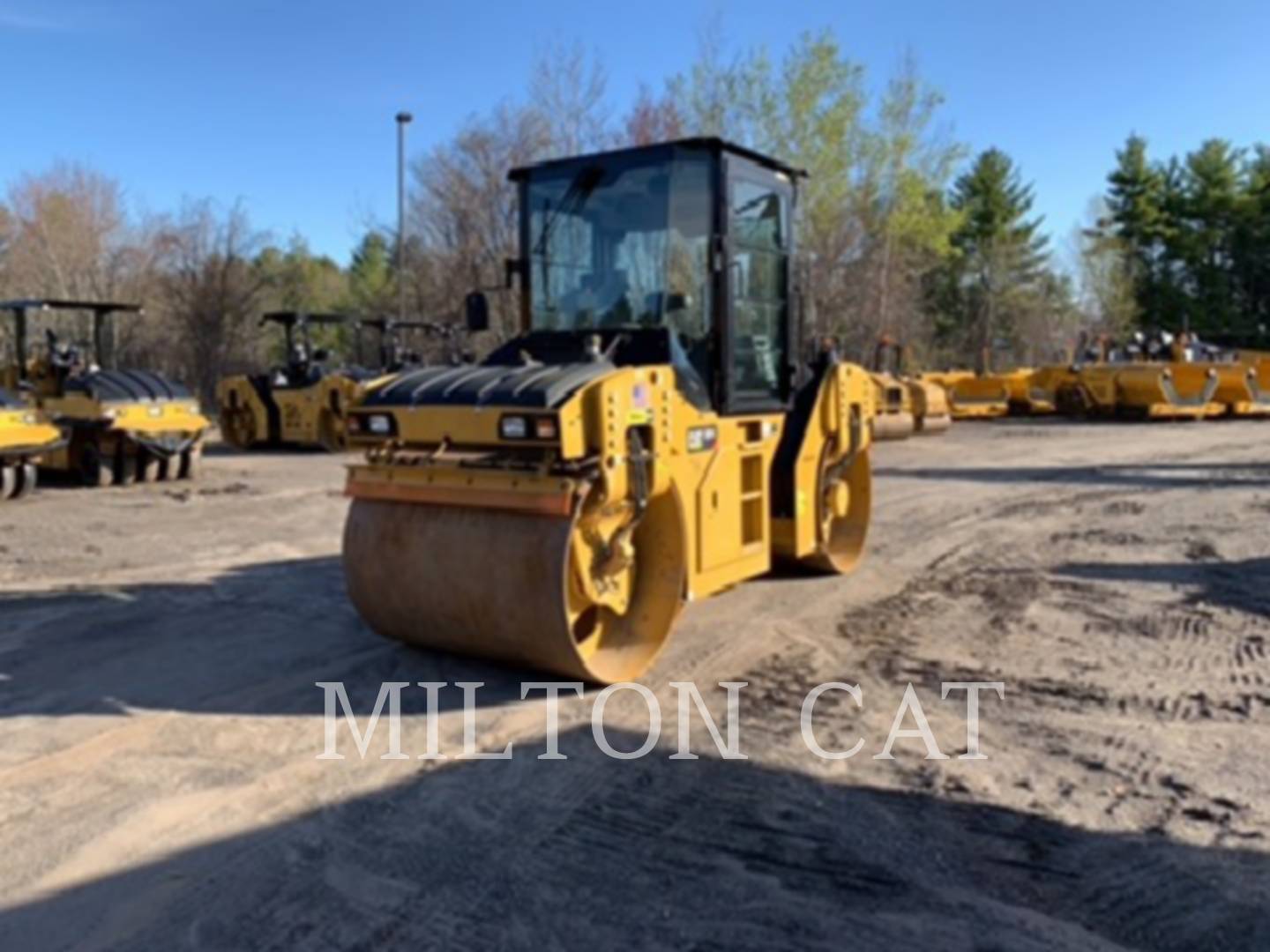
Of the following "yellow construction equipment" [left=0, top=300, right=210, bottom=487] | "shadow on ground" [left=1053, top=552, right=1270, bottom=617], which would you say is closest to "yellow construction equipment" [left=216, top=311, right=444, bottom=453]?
"yellow construction equipment" [left=0, top=300, right=210, bottom=487]

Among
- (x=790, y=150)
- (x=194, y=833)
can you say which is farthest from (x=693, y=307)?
(x=790, y=150)

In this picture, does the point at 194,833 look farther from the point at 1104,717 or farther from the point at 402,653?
the point at 1104,717

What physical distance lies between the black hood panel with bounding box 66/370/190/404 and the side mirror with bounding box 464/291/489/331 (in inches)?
357

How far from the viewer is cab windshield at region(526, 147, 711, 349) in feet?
19.7

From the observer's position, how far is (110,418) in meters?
13.8

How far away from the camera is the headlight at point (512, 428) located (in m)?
4.76

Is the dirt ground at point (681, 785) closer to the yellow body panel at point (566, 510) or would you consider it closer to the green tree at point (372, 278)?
the yellow body panel at point (566, 510)

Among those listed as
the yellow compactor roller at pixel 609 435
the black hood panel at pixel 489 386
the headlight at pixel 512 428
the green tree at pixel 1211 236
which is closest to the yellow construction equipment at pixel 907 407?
the yellow compactor roller at pixel 609 435

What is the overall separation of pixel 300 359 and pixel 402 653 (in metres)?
16.1

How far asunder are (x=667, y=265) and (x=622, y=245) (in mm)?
336

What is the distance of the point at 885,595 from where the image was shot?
24.3 ft

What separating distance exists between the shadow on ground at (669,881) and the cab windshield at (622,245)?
9.69 ft

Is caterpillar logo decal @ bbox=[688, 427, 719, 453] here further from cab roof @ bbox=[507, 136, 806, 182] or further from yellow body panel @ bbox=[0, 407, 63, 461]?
yellow body panel @ bbox=[0, 407, 63, 461]

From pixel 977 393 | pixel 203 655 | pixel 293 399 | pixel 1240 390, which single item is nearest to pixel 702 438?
pixel 203 655
